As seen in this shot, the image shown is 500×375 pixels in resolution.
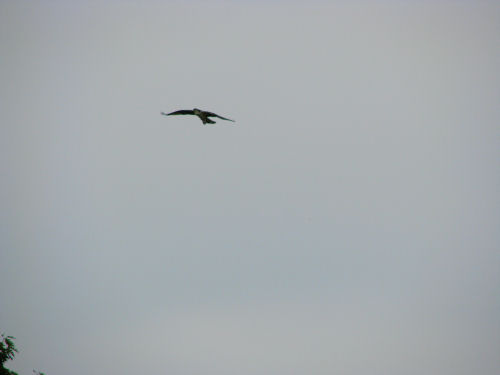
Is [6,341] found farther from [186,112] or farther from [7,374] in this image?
[186,112]

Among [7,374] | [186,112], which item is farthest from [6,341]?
[186,112]

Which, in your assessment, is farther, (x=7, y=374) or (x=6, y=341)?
(x=6, y=341)

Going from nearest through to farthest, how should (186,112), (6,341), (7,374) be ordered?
(7,374)
(6,341)
(186,112)

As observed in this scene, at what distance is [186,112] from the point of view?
4188 centimetres

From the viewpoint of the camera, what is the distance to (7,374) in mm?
31828

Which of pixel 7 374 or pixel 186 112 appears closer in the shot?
pixel 7 374

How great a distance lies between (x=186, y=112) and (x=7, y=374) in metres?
16.4

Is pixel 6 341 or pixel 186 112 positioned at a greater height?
pixel 186 112

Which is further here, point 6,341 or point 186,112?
point 186,112

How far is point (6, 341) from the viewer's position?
33.9 m

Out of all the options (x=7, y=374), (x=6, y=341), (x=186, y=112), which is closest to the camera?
(x=7, y=374)

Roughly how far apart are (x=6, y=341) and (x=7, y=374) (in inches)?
92.0

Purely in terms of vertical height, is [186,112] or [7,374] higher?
[186,112]
